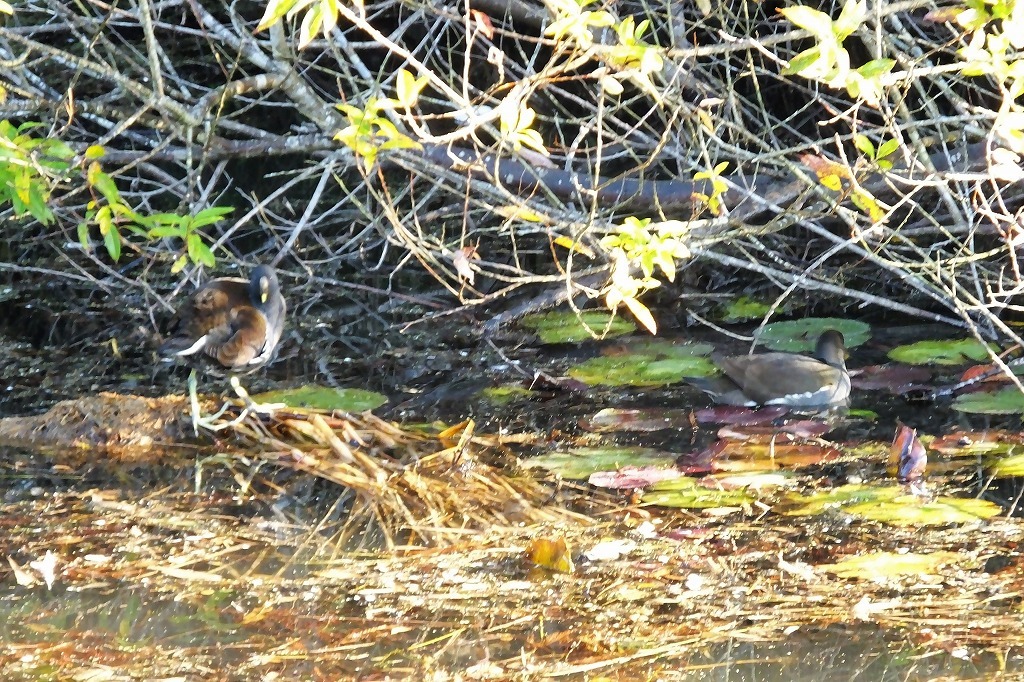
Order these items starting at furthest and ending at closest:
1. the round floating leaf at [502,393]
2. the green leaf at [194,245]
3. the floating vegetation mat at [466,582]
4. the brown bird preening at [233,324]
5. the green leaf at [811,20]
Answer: the brown bird preening at [233,324] → the round floating leaf at [502,393] → the green leaf at [194,245] → the green leaf at [811,20] → the floating vegetation mat at [466,582]

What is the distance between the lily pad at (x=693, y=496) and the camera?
3.97 metres

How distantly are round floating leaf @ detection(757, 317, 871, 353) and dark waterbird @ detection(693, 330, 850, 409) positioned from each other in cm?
78

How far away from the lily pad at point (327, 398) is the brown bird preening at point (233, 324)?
0.68 metres

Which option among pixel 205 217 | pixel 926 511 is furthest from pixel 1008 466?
pixel 205 217

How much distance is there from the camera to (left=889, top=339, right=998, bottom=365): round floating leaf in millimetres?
5508

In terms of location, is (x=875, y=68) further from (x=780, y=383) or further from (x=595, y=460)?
(x=780, y=383)

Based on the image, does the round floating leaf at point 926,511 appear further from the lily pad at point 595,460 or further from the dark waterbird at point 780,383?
the dark waterbird at point 780,383

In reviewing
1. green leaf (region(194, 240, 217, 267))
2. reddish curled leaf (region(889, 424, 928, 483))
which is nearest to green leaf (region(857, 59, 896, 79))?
reddish curled leaf (region(889, 424, 928, 483))

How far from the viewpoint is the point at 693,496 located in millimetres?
4047

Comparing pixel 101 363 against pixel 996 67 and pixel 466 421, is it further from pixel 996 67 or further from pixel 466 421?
pixel 996 67

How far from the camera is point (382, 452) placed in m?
4.62

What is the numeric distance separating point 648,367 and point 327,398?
1435mm

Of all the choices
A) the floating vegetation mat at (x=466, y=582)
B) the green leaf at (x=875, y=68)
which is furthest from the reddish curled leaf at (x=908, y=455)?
the green leaf at (x=875, y=68)

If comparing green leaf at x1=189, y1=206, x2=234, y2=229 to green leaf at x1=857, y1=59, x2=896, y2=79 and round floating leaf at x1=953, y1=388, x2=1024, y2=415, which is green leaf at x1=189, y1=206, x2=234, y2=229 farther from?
round floating leaf at x1=953, y1=388, x2=1024, y2=415
